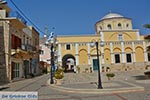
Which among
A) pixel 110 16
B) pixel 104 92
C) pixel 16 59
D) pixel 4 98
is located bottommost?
pixel 104 92

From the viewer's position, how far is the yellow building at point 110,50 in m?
45.6

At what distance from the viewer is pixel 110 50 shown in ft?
151

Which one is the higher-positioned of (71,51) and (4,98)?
(71,51)

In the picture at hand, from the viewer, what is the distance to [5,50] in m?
21.4

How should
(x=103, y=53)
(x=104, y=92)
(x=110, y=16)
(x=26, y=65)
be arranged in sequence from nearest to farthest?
(x=104, y=92) < (x=26, y=65) < (x=103, y=53) < (x=110, y=16)

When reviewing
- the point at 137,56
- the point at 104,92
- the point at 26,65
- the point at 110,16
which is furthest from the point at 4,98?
the point at 110,16

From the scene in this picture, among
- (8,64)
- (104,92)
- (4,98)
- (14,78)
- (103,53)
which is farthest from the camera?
(103,53)

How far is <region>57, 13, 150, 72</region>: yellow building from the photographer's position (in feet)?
150

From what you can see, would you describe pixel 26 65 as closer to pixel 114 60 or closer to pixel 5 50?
pixel 5 50

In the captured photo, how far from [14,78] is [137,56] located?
31629mm

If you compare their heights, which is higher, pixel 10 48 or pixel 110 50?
pixel 110 50

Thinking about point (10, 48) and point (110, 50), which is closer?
point (10, 48)

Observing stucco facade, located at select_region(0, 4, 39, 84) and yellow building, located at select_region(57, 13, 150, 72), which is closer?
stucco facade, located at select_region(0, 4, 39, 84)

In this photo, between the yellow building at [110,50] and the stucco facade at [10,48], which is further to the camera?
the yellow building at [110,50]
